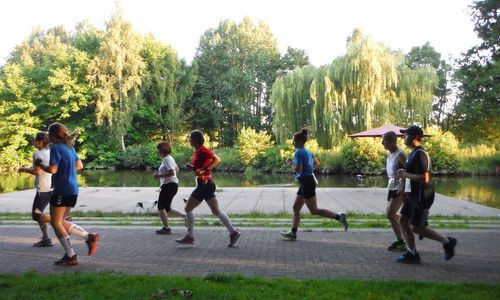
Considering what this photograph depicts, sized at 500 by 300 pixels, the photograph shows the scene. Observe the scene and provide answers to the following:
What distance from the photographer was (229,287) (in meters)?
4.36

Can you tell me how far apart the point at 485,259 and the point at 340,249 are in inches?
73.2

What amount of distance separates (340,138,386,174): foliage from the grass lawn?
28.4 m

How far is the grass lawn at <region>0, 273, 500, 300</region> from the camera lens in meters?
4.10

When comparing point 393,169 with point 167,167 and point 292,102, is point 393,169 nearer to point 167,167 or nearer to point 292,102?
point 167,167

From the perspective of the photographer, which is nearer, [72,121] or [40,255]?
[40,255]

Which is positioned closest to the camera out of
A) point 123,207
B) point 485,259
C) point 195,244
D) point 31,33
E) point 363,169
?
point 485,259

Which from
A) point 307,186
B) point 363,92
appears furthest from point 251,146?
point 307,186

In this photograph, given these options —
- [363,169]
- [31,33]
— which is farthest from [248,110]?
[31,33]

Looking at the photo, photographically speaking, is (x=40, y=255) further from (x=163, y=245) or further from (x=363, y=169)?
(x=363, y=169)

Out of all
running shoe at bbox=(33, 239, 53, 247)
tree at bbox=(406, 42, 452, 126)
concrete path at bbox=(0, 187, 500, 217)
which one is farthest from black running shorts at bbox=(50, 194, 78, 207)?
tree at bbox=(406, 42, 452, 126)

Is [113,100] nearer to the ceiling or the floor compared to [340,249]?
nearer to the ceiling

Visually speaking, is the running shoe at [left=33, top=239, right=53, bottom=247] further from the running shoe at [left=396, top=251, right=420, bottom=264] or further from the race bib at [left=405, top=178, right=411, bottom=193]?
the race bib at [left=405, top=178, right=411, bottom=193]

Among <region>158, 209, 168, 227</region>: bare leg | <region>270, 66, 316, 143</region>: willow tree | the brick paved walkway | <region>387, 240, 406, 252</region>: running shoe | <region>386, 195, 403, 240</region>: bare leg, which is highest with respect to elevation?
<region>270, 66, 316, 143</region>: willow tree

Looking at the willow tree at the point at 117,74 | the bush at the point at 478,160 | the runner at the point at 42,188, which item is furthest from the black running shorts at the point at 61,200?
the willow tree at the point at 117,74
